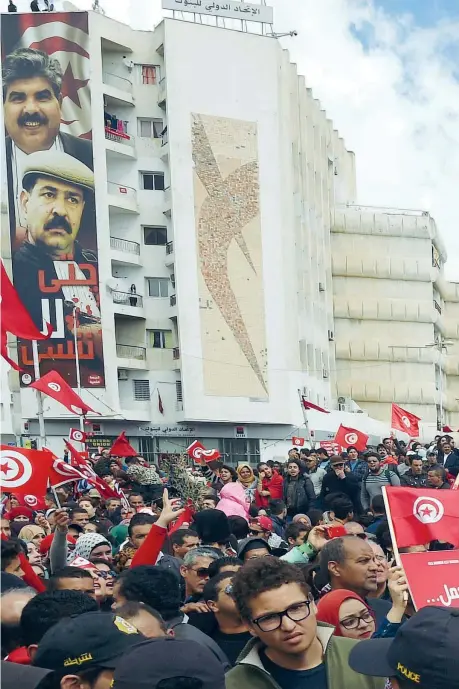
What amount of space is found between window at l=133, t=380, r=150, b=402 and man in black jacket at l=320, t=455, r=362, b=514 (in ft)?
116

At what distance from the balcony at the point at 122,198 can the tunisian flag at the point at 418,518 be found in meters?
45.2

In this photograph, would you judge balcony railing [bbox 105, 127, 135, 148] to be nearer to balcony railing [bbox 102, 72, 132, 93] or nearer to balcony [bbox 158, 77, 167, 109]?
balcony [bbox 158, 77, 167, 109]

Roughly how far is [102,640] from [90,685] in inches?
6.0

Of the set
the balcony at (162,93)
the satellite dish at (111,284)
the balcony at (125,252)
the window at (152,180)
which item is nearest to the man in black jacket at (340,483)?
the satellite dish at (111,284)

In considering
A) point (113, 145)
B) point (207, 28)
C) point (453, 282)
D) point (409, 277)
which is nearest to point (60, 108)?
point (113, 145)

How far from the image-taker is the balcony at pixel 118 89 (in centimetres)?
5238

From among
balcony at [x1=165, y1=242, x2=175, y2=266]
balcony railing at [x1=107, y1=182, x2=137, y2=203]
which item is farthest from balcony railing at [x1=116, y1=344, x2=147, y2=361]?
balcony railing at [x1=107, y1=182, x2=137, y2=203]

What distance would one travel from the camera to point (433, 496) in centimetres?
660

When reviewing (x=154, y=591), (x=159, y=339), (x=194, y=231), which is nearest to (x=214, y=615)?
(x=154, y=591)

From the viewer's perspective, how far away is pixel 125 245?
171ft

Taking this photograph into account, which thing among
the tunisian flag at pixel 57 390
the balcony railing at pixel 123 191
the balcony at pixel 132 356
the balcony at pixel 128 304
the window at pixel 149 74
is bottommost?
the tunisian flag at pixel 57 390

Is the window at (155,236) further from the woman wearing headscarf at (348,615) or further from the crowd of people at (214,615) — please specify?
the woman wearing headscarf at (348,615)

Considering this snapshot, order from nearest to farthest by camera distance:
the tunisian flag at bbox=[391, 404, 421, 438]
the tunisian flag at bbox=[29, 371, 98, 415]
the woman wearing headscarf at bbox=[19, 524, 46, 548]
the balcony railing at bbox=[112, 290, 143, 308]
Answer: the woman wearing headscarf at bbox=[19, 524, 46, 548], the tunisian flag at bbox=[29, 371, 98, 415], the tunisian flag at bbox=[391, 404, 421, 438], the balcony railing at bbox=[112, 290, 143, 308]

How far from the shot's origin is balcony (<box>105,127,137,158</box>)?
51531 mm
